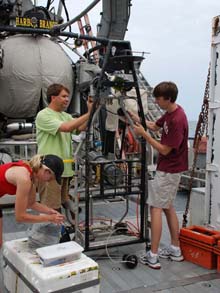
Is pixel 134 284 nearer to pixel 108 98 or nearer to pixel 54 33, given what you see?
pixel 108 98

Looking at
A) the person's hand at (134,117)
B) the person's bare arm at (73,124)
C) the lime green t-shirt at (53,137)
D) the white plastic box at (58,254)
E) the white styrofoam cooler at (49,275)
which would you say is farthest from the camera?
the person's hand at (134,117)

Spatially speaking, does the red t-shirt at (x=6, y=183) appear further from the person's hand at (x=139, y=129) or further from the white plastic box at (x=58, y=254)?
the person's hand at (x=139, y=129)

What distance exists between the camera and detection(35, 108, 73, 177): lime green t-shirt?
12.4 ft

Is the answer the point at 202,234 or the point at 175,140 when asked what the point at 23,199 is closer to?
the point at 175,140

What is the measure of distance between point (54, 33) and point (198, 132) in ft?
6.52

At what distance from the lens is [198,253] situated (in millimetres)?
3863

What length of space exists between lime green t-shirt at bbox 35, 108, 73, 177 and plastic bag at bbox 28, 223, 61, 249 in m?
0.90

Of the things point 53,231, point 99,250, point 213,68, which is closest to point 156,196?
point 99,250

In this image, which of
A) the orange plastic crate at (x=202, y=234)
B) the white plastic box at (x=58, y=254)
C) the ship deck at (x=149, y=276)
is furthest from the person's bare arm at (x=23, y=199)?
the orange plastic crate at (x=202, y=234)

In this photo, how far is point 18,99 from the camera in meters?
7.08

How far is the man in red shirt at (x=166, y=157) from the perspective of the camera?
371 cm

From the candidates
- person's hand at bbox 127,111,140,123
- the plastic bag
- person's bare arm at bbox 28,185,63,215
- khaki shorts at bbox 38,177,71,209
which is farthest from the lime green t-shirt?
the plastic bag

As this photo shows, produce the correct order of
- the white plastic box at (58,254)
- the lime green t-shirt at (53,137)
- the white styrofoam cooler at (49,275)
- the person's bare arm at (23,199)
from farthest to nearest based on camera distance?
the lime green t-shirt at (53,137), the person's bare arm at (23,199), the white plastic box at (58,254), the white styrofoam cooler at (49,275)

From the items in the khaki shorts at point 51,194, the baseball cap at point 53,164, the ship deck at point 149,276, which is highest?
the baseball cap at point 53,164
